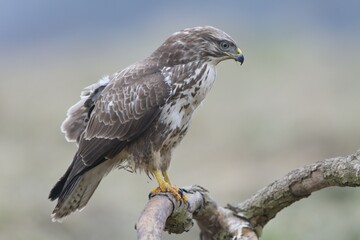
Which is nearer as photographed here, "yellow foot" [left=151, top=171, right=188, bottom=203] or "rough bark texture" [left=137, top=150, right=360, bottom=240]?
"rough bark texture" [left=137, top=150, right=360, bottom=240]

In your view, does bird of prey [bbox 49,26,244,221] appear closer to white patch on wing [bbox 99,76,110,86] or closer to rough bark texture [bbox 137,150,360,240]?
white patch on wing [bbox 99,76,110,86]

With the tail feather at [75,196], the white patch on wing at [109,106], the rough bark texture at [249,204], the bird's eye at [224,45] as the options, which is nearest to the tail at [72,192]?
the tail feather at [75,196]

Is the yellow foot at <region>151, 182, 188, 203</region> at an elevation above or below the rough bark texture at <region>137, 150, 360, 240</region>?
above

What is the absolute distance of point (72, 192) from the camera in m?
6.92

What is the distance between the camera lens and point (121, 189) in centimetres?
1350

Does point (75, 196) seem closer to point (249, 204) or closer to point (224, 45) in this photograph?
point (249, 204)

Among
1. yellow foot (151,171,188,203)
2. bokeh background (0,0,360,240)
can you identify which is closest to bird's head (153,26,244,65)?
yellow foot (151,171,188,203)

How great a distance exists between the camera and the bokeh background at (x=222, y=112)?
10.5m

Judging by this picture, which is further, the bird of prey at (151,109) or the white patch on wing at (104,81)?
the white patch on wing at (104,81)

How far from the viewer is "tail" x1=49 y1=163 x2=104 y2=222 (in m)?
6.89

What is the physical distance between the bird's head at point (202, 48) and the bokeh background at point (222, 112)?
1151 mm

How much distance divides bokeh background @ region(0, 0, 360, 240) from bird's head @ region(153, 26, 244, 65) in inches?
45.3

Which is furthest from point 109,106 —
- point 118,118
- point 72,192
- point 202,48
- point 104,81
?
point 202,48

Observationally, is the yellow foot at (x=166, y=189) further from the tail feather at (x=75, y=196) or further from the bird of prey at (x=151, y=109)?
the tail feather at (x=75, y=196)
